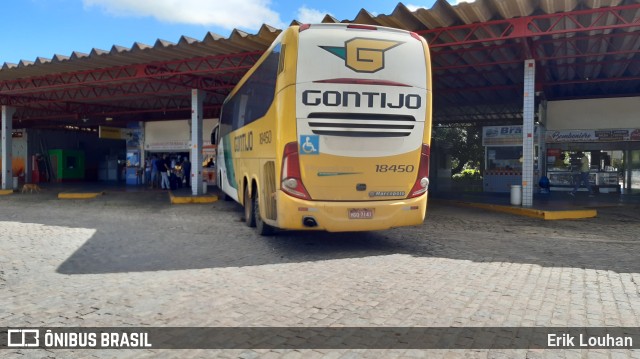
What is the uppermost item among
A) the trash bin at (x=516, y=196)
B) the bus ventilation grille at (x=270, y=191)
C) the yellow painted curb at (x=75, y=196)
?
the bus ventilation grille at (x=270, y=191)

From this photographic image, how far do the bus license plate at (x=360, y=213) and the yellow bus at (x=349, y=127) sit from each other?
0.02 m

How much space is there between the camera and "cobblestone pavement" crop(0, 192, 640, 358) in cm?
436

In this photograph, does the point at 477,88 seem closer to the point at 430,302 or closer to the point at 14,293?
the point at 430,302

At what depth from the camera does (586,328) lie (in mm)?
4137

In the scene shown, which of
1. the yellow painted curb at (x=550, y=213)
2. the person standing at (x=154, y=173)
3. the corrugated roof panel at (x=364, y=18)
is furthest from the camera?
the person standing at (x=154, y=173)

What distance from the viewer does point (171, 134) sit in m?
24.7

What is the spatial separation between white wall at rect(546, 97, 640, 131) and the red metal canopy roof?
108 cm

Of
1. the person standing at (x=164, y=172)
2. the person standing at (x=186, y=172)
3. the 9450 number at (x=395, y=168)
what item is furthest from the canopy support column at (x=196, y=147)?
the 9450 number at (x=395, y=168)

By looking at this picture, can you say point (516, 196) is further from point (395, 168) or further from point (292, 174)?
point (292, 174)

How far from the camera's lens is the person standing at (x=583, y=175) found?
2012cm

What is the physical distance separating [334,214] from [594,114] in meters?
18.1

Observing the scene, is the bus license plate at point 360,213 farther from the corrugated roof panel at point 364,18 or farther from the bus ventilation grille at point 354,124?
the corrugated roof panel at point 364,18

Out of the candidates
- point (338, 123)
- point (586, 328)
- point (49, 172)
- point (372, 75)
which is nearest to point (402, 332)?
point (586, 328)

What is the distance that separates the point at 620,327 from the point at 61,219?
41.2 feet
